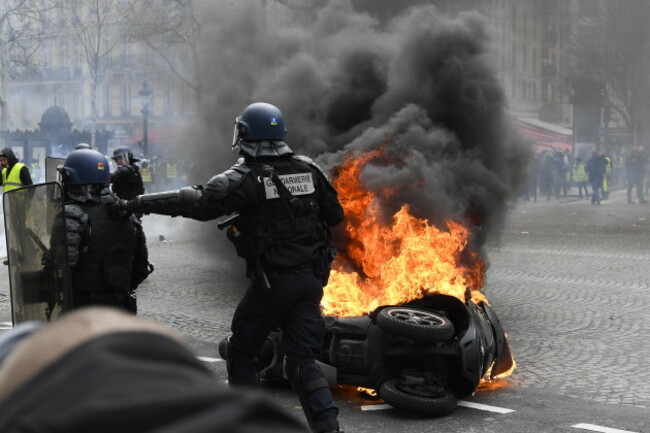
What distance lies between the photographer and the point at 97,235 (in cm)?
467

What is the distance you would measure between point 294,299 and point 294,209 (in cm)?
44

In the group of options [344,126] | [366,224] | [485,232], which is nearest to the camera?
[366,224]

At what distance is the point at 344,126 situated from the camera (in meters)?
8.99

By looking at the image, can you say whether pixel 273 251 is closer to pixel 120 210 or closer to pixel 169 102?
pixel 120 210

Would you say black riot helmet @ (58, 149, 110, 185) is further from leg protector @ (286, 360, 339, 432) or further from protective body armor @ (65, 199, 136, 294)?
leg protector @ (286, 360, 339, 432)

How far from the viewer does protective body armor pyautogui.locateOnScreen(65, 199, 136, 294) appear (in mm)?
4602

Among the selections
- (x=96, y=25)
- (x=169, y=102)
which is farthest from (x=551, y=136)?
(x=169, y=102)

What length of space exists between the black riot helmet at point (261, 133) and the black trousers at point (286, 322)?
0.63 m

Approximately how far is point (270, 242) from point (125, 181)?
17.8 feet

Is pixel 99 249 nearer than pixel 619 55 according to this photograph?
Yes

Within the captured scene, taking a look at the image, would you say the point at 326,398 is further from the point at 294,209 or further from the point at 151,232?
the point at 151,232

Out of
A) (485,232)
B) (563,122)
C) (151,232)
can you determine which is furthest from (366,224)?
(563,122)

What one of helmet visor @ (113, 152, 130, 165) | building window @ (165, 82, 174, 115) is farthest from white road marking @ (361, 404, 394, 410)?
building window @ (165, 82, 174, 115)

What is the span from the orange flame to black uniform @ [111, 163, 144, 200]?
137 inches
